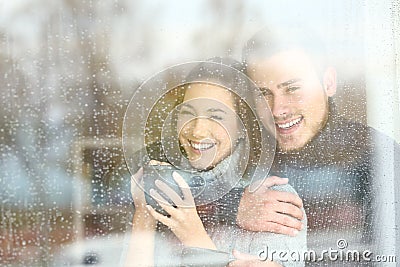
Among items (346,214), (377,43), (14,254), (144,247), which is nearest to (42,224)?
(14,254)

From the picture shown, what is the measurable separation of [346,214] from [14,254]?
586 mm

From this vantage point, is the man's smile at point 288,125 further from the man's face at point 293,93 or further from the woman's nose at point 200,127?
the woman's nose at point 200,127

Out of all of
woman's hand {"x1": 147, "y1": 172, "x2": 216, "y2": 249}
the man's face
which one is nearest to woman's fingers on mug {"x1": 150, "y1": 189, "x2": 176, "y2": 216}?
woman's hand {"x1": 147, "y1": 172, "x2": 216, "y2": 249}

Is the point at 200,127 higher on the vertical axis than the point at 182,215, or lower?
higher

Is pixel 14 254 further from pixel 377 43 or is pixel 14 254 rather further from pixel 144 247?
pixel 377 43

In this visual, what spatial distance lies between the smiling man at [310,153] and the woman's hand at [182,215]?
0.25 feet

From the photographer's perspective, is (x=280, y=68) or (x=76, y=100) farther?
(x=280, y=68)

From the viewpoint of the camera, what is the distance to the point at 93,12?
938 mm

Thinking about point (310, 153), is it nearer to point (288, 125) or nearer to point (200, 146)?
point (288, 125)

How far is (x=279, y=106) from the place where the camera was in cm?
106

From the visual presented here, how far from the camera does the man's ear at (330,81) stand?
1094 millimetres

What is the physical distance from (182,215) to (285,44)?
1.15 feet

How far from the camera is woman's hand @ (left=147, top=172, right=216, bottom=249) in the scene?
99 centimetres

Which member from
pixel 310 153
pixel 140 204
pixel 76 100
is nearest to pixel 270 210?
pixel 310 153
